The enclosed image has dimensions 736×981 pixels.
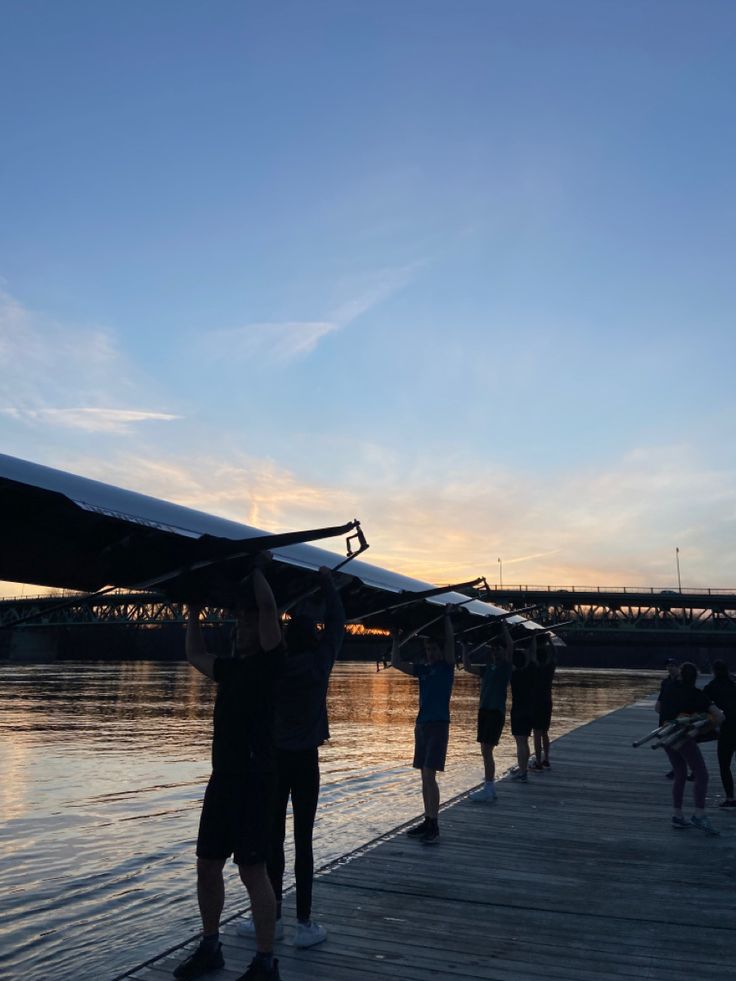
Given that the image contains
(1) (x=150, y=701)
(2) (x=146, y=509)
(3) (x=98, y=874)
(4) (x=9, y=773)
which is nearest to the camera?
(2) (x=146, y=509)

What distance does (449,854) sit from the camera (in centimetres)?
814

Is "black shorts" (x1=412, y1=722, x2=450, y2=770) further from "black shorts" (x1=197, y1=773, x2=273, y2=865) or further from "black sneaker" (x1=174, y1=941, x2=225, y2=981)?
"black shorts" (x1=197, y1=773, x2=273, y2=865)

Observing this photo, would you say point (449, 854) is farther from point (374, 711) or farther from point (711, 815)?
point (374, 711)

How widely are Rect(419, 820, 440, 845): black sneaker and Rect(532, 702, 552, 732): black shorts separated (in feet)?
17.1

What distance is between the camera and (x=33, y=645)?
11356 cm

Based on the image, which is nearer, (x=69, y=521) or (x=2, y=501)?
(x=2, y=501)

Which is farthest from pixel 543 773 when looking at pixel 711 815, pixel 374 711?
pixel 374 711

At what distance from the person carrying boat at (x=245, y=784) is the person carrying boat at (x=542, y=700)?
879 centimetres

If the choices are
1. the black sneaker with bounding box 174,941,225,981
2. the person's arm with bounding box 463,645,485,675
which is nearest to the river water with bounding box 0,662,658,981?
the black sneaker with bounding box 174,941,225,981

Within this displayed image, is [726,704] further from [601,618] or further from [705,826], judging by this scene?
[601,618]

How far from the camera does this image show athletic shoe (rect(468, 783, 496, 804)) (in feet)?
35.9

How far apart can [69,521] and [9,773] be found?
1632 centimetres

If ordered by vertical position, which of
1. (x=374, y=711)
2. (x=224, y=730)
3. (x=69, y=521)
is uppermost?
(x=69, y=521)

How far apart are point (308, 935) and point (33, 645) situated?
4732 inches
